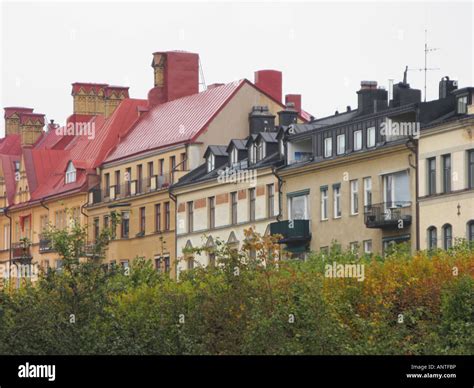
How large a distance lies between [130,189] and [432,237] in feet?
107

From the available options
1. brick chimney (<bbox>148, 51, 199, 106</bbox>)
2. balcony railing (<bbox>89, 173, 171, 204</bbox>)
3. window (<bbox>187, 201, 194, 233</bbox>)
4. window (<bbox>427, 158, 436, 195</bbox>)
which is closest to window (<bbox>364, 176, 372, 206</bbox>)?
window (<bbox>427, 158, 436, 195</bbox>)

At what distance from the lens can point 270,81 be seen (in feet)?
362

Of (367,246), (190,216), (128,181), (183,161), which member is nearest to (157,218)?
(183,161)

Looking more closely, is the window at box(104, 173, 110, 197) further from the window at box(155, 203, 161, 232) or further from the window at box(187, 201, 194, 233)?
the window at box(187, 201, 194, 233)

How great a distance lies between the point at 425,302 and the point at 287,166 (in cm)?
3125

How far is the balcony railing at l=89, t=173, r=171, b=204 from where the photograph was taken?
351ft

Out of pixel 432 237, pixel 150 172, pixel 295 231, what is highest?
pixel 150 172

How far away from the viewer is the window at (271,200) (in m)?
95.3

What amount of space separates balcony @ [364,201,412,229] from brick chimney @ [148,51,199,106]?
32279 millimetres

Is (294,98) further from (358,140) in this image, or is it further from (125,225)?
(358,140)

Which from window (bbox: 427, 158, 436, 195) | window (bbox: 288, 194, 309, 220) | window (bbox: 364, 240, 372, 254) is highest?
window (bbox: 427, 158, 436, 195)

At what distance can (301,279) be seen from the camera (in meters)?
60.6
